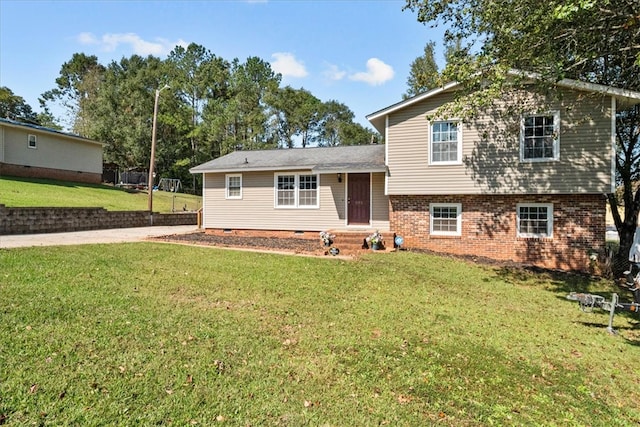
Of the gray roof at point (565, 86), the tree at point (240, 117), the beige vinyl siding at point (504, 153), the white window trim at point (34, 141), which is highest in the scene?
the tree at point (240, 117)

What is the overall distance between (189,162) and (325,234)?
31.0 meters

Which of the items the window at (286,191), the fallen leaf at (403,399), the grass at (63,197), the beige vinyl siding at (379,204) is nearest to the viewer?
the fallen leaf at (403,399)

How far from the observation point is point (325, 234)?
39.8ft

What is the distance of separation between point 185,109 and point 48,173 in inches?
721

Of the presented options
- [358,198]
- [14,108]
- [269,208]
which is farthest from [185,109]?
[358,198]

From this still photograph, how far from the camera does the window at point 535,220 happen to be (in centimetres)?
1131

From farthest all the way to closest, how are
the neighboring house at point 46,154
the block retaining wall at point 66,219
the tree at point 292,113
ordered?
the tree at point 292,113, the neighboring house at point 46,154, the block retaining wall at point 66,219

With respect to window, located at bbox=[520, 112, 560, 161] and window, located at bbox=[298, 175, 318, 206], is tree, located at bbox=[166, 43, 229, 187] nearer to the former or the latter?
window, located at bbox=[298, 175, 318, 206]

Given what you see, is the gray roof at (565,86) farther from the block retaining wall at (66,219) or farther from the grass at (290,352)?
the block retaining wall at (66,219)

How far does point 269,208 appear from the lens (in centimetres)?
1519

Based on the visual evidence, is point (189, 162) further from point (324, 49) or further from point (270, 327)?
point (270, 327)

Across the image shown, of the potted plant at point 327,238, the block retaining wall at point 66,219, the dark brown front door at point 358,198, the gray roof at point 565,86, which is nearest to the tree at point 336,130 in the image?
the block retaining wall at point 66,219

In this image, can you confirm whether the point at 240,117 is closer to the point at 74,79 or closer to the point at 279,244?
the point at 279,244

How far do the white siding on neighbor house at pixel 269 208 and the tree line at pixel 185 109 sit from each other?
73.5 feet
